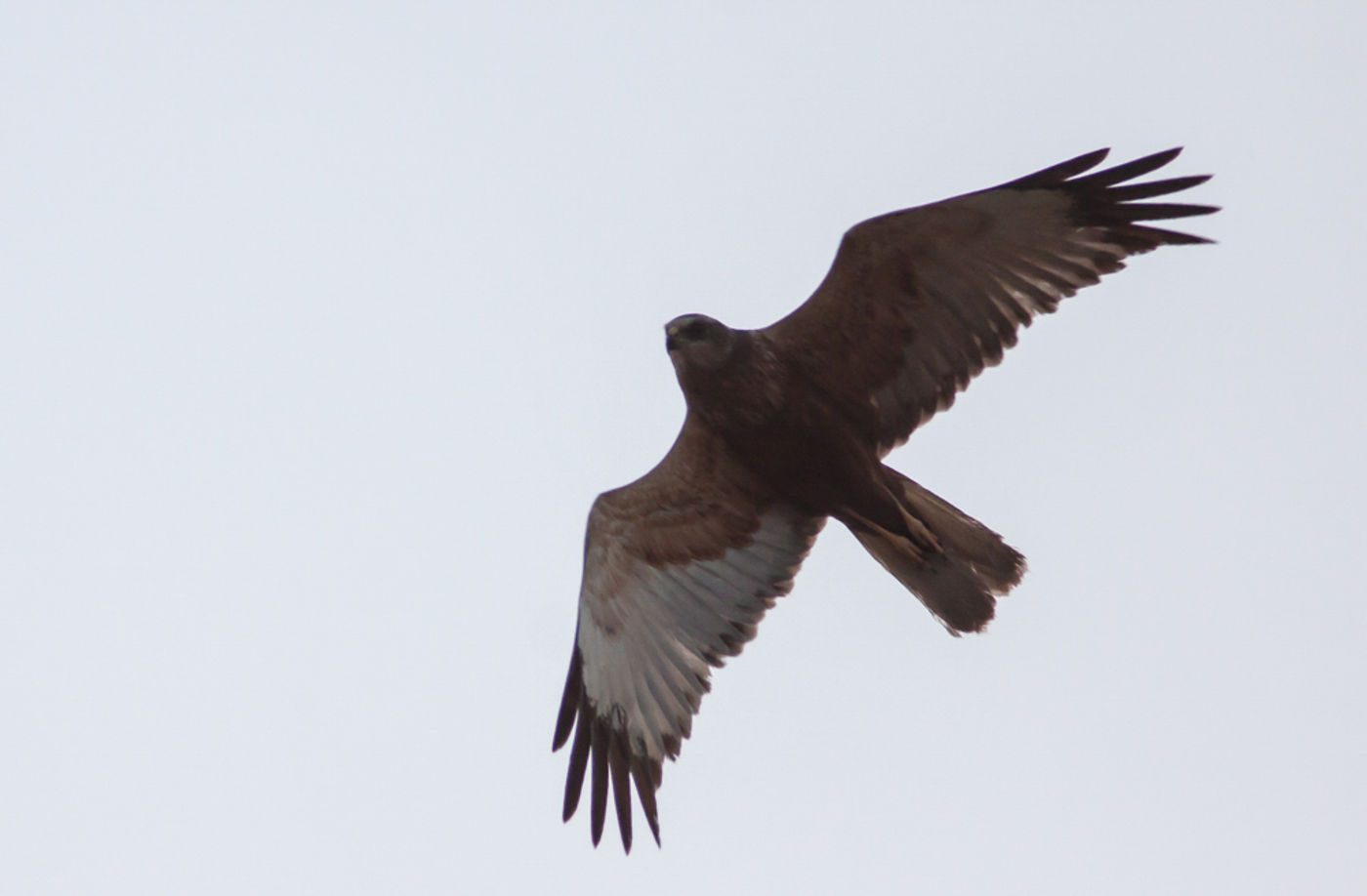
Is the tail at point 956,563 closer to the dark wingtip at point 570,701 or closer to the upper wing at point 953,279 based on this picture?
the upper wing at point 953,279

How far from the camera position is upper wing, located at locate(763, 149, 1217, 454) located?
7.75 meters

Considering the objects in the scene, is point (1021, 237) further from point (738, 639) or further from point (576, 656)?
point (576, 656)

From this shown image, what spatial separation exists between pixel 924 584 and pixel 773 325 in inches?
63.0

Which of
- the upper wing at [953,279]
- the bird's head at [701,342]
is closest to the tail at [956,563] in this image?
the upper wing at [953,279]

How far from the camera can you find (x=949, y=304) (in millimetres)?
8094

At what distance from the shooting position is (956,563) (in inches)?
318

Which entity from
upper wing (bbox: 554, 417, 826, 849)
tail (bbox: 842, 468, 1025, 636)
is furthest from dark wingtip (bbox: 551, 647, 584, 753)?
tail (bbox: 842, 468, 1025, 636)

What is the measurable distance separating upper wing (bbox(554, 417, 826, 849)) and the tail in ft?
2.34

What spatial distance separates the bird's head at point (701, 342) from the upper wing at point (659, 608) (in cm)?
91

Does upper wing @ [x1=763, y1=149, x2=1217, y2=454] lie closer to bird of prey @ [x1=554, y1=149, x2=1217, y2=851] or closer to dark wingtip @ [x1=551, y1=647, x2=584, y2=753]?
bird of prey @ [x1=554, y1=149, x2=1217, y2=851]

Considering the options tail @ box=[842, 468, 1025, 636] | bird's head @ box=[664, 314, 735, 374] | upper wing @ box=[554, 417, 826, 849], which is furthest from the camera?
upper wing @ box=[554, 417, 826, 849]

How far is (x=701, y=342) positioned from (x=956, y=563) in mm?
1812

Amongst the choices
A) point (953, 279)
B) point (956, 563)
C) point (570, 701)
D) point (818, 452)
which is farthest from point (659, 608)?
point (953, 279)

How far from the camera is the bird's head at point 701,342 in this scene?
7719 millimetres
